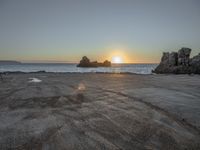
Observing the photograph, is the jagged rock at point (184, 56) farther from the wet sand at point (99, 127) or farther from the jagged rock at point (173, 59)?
the wet sand at point (99, 127)

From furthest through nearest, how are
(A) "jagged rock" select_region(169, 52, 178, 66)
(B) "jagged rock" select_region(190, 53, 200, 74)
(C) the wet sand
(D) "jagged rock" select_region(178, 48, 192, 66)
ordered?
(A) "jagged rock" select_region(169, 52, 178, 66)
(D) "jagged rock" select_region(178, 48, 192, 66)
(B) "jagged rock" select_region(190, 53, 200, 74)
(C) the wet sand

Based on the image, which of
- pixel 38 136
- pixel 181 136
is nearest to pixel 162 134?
pixel 181 136

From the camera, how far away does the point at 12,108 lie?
6000mm

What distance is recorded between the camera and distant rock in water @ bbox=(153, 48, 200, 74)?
1657 inches

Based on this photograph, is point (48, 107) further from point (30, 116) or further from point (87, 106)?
point (87, 106)

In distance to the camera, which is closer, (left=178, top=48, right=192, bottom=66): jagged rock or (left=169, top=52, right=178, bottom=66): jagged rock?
(left=178, top=48, right=192, bottom=66): jagged rock

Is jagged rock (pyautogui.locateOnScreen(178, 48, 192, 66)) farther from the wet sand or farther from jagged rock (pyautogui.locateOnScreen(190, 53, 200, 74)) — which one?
the wet sand

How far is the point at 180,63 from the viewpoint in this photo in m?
47.8

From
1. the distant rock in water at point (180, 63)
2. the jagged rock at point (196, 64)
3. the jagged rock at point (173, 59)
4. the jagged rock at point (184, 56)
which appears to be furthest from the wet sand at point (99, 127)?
the jagged rock at point (173, 59)

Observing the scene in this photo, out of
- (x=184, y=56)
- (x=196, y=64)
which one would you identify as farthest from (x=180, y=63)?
(x=196, y=64)

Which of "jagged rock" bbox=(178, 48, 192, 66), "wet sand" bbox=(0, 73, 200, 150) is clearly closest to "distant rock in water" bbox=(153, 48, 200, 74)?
"jagged rock" bbox=(178, 48, 192, 66)

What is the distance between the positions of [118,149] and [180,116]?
2.95m

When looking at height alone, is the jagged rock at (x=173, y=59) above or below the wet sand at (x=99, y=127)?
above

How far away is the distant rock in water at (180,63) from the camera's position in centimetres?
4209
